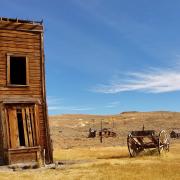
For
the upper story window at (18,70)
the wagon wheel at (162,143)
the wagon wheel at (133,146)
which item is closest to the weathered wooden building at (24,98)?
the upper story window at (18,70)

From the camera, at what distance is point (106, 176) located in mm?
17703

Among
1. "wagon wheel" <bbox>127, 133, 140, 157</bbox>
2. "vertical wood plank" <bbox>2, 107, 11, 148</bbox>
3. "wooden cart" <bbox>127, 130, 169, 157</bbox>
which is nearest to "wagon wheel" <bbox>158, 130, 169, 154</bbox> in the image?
"wooden cart" <bbox>127, 130, 169, 157</bbox>

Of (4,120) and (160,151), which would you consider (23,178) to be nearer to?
(4,120)

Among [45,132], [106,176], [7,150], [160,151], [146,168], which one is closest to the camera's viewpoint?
[106,176]

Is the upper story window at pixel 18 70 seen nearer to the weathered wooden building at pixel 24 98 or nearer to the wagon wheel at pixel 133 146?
the weathered wooden building at pixel 24 98

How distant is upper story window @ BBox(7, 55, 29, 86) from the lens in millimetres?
23112

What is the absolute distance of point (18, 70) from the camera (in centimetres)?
2592

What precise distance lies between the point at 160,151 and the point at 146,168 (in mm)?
8339

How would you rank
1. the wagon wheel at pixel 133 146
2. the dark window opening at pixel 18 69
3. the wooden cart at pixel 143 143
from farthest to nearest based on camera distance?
the wagon wheel at pixel 133 146 < the wooden cart at pixel 143 143 < the dark window opening at pixel 18 69

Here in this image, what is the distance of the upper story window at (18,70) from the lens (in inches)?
910

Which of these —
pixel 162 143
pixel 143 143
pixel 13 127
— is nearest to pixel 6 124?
pixel 13 127

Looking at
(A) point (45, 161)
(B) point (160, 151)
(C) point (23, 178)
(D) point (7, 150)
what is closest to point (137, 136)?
(B) point (160, 151)

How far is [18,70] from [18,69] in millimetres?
73

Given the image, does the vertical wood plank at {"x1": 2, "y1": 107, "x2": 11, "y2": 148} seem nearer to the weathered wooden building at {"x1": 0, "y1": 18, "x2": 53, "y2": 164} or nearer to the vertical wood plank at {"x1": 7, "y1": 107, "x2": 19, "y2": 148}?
the weathered wooden building at {"x1": 0, "y1": 18, "x2": 53, "y2": 164}
